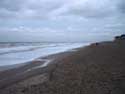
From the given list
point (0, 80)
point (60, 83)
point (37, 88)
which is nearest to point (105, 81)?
point (60, 83)

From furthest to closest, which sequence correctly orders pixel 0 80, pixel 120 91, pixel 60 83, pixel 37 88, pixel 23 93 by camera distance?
pixel 0 80, pixel 60 83, pixel 37 88, pixel 23 93, pixel 120 91

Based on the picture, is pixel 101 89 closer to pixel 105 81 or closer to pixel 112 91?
pixel 112 91

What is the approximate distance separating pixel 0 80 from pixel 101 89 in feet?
20.1

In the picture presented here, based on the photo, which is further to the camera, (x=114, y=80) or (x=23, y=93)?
(x=114, y=80)

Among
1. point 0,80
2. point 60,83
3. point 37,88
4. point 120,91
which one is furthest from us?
point 0,80

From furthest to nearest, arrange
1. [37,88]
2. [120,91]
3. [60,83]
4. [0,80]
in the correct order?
[0,80]
[60,83]
[37,88]
[120,91]

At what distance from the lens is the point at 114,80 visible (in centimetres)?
866

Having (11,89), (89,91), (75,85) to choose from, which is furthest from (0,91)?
(89,91)

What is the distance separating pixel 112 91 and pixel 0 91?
490 centimetres

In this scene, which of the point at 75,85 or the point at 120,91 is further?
the point at 75,85

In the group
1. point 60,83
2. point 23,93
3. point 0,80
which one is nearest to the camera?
point 23,93

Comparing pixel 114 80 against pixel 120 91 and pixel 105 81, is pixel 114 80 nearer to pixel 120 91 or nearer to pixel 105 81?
pixel 105 81

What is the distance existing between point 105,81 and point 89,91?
1.64 meters

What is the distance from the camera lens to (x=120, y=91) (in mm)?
6949
